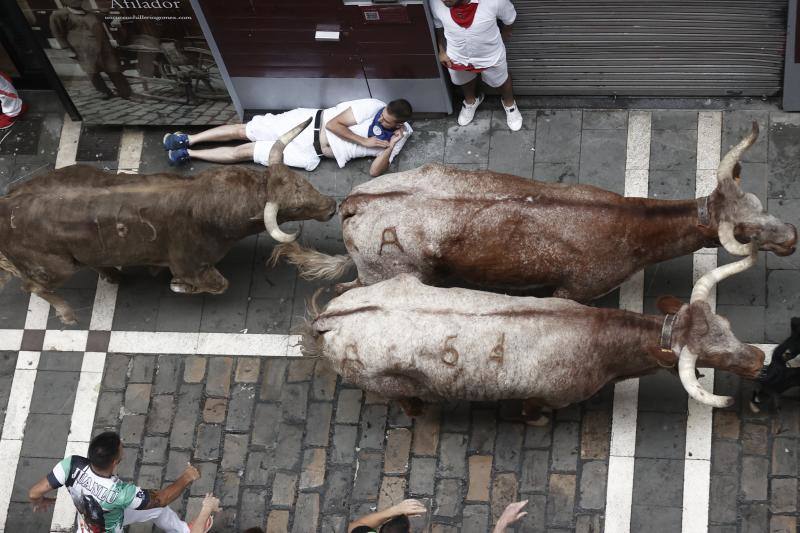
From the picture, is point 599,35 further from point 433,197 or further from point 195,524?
point 195,524

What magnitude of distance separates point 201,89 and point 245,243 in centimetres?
174

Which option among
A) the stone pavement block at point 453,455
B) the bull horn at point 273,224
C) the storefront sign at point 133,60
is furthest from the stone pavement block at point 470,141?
the stone pavement block at point 453,455

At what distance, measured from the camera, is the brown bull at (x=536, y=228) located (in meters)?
9.75

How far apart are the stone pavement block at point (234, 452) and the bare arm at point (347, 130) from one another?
10.2ft

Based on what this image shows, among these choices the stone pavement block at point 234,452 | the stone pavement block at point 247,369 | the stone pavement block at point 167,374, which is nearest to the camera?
the stone pavement block at point 234,452

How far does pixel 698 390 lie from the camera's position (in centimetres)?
873

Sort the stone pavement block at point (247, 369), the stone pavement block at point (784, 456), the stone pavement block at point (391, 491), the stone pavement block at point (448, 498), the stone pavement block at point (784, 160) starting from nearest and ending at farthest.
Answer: the stone pavement block at point (784, 456) → the stone pavement block at point (448, 498) → the stone pavement block at point (391, 491) → the stone pavement block at point (784, 160) → the stone pavement block at point (247, 369)

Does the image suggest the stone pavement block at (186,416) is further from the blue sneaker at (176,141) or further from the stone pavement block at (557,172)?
the stone pavement block at (557,172)

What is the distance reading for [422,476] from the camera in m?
10.5

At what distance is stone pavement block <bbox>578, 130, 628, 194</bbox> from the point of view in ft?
37.3

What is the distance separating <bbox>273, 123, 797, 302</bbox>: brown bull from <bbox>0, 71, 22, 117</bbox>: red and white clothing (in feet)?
15.1

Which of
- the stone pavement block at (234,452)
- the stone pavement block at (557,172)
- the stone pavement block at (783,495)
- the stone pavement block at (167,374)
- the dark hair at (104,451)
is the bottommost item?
the stone pavement block at (783,495)

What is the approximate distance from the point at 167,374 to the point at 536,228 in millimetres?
3926

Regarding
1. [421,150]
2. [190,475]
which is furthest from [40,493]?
[421,150]
